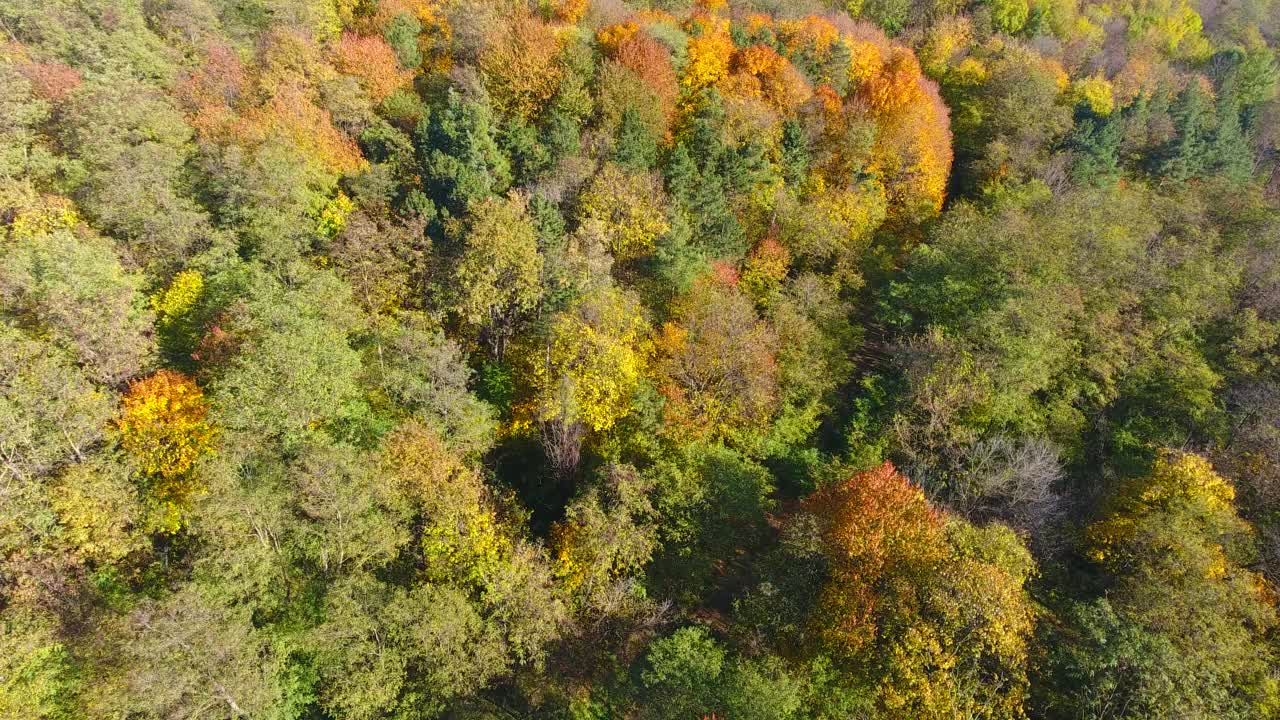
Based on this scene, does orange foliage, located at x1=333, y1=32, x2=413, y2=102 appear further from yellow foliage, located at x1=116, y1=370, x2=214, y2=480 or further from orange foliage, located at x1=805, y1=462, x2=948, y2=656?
orange foliage, located at x1=805, y1=462, x2=948, y2=656

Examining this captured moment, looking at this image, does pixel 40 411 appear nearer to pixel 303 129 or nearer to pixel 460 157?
pixel 303 129

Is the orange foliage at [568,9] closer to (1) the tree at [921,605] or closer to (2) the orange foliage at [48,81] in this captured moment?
(2) the orange foliage at [48,81]

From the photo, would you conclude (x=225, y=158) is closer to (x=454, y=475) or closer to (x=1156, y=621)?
(x=454, y=475)

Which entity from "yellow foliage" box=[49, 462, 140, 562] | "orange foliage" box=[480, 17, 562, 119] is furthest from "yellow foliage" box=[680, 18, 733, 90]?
"yellow foliage" box=[49, 462, 140, 562]

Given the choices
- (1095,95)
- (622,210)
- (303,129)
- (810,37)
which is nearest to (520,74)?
(622,210)

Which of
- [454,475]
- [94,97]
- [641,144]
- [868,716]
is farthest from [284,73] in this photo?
[868,716]

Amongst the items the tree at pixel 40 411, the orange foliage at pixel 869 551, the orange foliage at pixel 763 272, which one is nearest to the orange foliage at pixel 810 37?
the orange foliage at pixel 763 272
